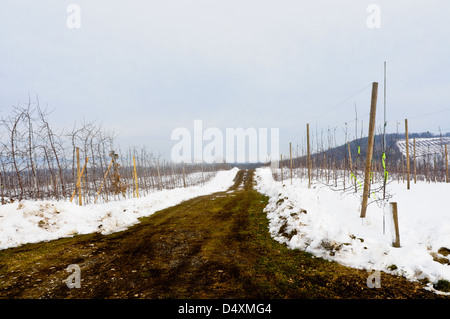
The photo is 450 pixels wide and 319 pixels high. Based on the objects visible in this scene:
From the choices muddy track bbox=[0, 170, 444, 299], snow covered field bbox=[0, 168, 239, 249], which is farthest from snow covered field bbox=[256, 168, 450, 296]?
A: snow covered field bbox=[0, 168, 239, 249]

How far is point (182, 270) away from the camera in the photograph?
14.4ft

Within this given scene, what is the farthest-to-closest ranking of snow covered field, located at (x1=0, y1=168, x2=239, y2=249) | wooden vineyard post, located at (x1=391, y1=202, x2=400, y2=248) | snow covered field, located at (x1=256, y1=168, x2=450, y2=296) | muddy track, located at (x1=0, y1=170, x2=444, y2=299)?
snow covered field, located at (x1=0, y1=168, x2=239, y2=249)
wooden vineyard post, located at (x1=391, y1=202, x2=400, y2=248)
snow covered field, located at (x1=256, y1=168, x2=450, y2=296)
muddy track, located at (x1=0, y1=170, x2=444, y2=299)

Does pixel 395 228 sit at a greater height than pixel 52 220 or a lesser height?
greater

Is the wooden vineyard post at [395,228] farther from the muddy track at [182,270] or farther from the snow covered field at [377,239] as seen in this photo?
the muddy track at [182,270]

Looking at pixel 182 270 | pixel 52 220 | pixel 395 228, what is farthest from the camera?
pixel 52 220

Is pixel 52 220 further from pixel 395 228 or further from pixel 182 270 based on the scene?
pixel 395 228

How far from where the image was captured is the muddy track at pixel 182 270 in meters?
3.54

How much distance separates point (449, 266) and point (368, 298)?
2.11 meters

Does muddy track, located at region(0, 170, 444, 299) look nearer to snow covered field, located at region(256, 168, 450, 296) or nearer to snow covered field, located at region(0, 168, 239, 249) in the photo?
snow covered field, located at region(256, 168, 450, 296)

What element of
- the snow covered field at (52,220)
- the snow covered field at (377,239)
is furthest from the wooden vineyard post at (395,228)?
the snow covered field at (52,220)

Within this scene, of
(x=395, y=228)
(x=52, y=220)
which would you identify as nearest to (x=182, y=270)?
(x=395, y=228)

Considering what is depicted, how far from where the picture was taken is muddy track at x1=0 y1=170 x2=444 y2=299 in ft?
11.6

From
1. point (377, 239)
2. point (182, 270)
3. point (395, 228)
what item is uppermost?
point (395, 228)

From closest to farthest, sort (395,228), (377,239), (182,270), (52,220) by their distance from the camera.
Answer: (182,270), (395,228), (377,239), (52,220)
